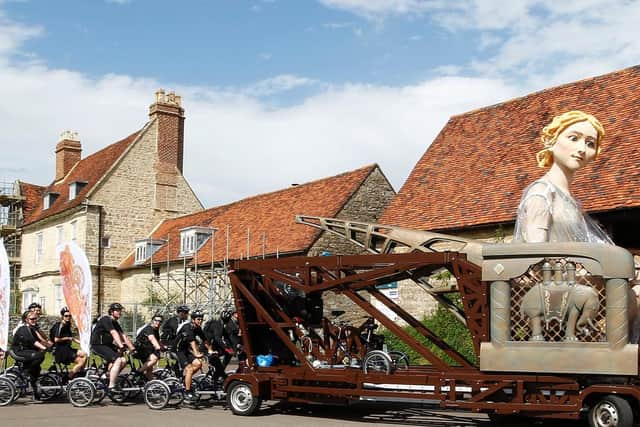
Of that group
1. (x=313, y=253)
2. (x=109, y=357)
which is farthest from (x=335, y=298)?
(x=109, y=357)

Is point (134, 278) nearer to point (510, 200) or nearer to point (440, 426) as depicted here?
point (510, 200)

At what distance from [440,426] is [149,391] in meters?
4.61

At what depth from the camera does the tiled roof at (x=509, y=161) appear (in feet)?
57.3

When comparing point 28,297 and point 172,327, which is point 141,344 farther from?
point 28,297

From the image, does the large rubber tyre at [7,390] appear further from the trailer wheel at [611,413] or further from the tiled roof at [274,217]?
the tiled roof at [274,217]

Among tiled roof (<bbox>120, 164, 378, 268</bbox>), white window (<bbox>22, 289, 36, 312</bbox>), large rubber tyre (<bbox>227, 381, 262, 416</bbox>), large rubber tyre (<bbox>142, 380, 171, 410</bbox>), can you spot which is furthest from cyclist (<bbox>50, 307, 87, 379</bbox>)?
white window (<bbox>22, 289, 36, 312</bbox>)

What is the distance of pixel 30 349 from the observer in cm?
1321

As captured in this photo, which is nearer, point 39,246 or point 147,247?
point 147,247

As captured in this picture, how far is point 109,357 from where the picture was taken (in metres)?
12.8

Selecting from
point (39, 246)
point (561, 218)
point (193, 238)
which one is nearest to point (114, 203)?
point (39, 246)

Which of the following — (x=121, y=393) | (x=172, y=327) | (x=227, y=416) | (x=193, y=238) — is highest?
(x=193, y=238)

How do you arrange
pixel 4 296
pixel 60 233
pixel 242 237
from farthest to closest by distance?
pixel 60 233
pixel 242 237
pixel 4 296

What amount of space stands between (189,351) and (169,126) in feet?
98.0

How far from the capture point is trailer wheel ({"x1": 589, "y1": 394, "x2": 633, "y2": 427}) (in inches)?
332
